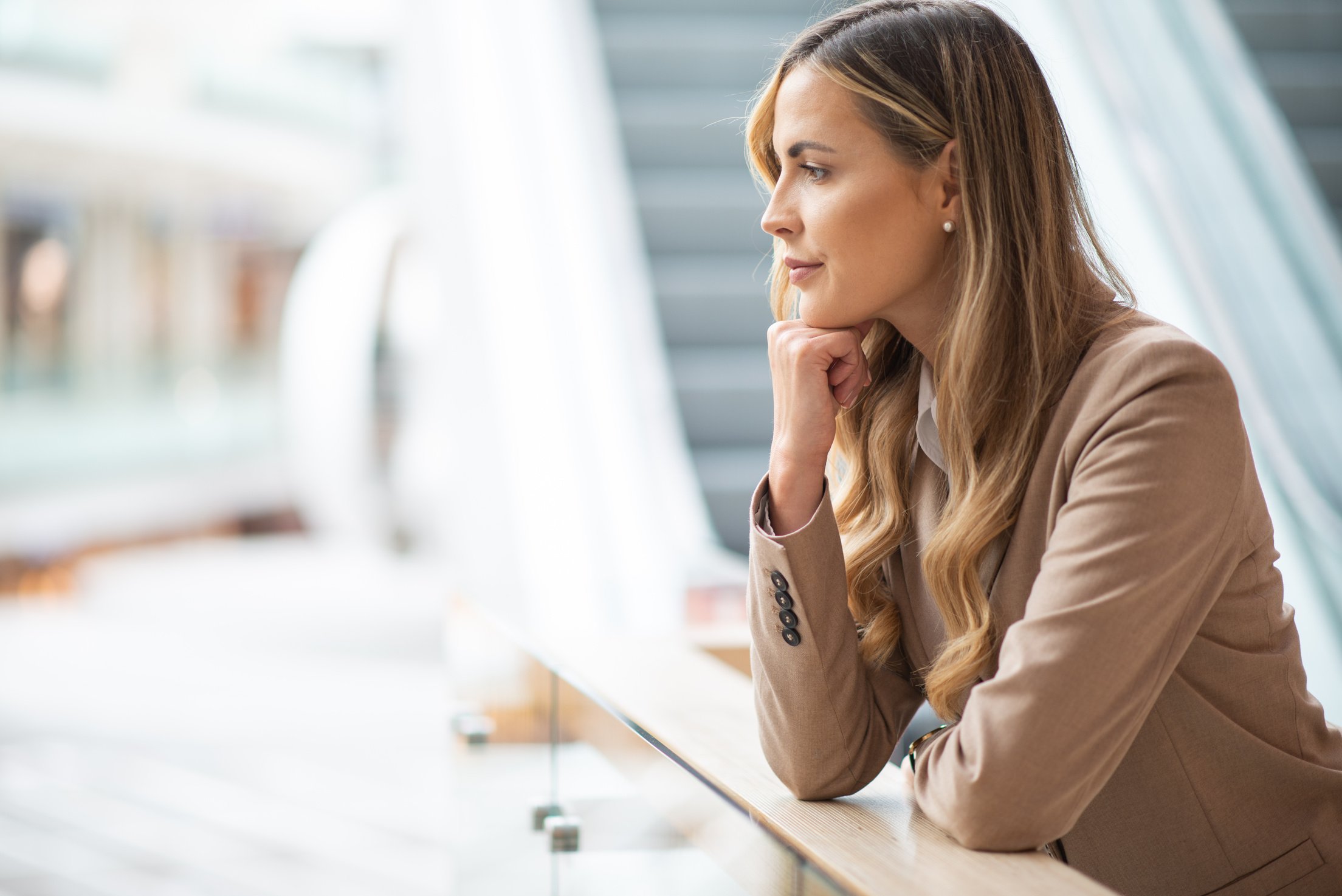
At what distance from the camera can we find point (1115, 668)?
856 millimetres

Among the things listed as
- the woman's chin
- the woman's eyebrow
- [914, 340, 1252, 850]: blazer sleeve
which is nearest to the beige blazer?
[914, 340, 1252, 850]: blazer sleeve

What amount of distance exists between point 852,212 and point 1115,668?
1.44ft

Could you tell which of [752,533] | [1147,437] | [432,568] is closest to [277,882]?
[752,533]

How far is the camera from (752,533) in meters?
1.05

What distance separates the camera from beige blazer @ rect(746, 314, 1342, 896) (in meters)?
0.86

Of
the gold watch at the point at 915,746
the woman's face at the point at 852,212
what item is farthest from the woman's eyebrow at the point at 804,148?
the gold watch at the point at 915,746

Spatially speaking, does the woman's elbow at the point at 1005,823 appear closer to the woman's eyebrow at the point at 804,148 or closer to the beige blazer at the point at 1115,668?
the beige blazer at the point at 1115,668

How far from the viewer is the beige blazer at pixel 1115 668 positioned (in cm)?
86

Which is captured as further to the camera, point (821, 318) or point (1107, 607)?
point (821, 318)

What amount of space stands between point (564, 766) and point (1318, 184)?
9.21 ft

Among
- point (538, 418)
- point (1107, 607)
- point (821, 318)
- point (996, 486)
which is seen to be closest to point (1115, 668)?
point (1107, 607)

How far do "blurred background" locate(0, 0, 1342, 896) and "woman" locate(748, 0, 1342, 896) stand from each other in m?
0.22

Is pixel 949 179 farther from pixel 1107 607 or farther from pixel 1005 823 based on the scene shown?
pixel 1005 823

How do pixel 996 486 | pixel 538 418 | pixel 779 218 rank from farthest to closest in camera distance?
pixel 538 418 → pixel 779 218 → pixel 996 486
